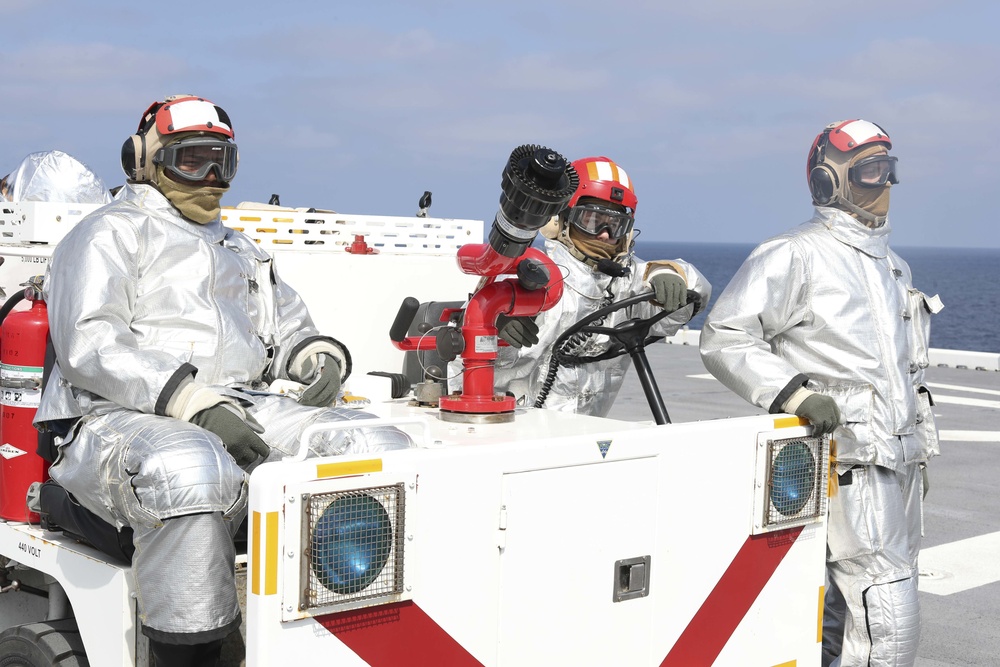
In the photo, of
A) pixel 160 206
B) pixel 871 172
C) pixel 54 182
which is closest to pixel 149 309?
pixel 160 206

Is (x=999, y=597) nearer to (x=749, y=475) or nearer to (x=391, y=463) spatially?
(x=749, y=475)

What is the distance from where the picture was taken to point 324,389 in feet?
12.3

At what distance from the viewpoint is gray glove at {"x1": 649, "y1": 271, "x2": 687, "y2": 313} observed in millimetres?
4316

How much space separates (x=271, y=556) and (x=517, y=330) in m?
1.40

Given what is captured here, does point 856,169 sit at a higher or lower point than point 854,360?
higher

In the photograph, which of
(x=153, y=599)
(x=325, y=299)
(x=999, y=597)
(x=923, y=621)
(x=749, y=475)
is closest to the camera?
(x=153, y=599)

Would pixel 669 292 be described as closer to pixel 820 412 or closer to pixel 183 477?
pixel 820 412

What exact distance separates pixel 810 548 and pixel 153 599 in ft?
6.66

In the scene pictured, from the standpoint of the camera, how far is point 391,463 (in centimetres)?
278

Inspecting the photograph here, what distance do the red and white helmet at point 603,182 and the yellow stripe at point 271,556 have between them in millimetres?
2341

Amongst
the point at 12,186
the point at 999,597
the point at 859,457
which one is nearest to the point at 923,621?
the point at 999,597

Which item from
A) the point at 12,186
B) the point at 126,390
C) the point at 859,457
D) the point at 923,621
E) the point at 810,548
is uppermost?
the point at 12,186

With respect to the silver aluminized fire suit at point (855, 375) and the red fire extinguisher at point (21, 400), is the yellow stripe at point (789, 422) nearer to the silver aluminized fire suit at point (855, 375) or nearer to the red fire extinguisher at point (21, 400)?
the silver aluminized fire suit at point (855, 375)

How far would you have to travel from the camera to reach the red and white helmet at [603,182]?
15.2ft
